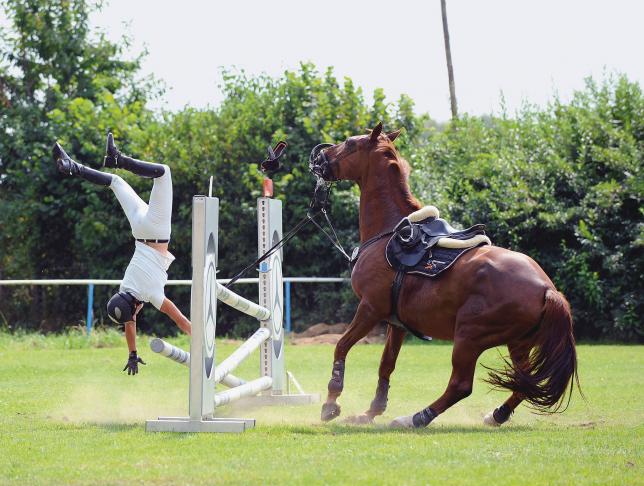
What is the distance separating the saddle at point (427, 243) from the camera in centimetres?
824

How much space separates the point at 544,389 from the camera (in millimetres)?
7785

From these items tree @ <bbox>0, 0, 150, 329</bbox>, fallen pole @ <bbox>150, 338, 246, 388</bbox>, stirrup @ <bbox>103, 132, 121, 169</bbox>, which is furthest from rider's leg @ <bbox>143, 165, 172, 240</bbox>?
tree @ <bbox>0, 0, 150, 329</bbox>

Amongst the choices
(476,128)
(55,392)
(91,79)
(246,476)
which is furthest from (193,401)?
(91,79)

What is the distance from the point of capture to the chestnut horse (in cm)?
780

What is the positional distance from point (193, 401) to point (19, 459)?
144 centimetres

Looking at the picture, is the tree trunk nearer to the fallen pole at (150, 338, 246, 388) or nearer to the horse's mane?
the horse's mane

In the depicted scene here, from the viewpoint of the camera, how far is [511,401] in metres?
8.33

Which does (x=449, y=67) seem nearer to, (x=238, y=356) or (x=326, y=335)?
(x=326, y=335)

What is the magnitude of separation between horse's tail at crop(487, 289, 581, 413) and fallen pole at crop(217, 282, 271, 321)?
91.6 inches

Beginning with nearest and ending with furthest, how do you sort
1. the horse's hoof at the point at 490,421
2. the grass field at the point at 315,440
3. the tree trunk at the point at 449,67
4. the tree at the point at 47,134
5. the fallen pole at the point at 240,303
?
the grass field at the point at 315,440, the horse's hoof at the point at 490,421, the fallen pole at the point at 240,303, the tree at the point at 47,134, the tree trunk at the point at 449,67

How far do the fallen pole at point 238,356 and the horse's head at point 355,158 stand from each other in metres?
1.66

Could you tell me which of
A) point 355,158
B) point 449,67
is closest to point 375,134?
point 355,158

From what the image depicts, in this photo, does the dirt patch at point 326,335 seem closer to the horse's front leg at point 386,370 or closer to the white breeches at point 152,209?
the horse's front leg at point 386,370

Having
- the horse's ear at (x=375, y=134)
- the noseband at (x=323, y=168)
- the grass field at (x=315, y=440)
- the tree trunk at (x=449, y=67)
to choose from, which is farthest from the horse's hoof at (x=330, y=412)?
the tree trunk at (x=449, y=67)
